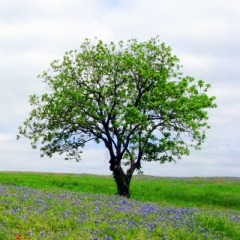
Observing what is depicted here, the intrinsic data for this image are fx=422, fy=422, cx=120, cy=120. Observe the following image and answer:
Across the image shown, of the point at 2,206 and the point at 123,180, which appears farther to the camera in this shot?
the point at 123,180

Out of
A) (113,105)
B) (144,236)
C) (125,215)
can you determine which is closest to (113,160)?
(113,105)

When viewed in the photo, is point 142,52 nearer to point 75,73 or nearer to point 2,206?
point 75,73

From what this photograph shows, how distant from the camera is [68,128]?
105 feet

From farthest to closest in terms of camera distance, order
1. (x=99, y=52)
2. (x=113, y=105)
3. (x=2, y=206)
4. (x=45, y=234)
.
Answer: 1. (x=99, y=52)
2. (x=113, y=105)
3. (x=2, y=206)
4. (x=45, y=234)

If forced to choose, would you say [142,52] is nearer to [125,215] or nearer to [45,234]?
[125,215]

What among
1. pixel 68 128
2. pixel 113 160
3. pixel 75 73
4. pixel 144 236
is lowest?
pixel 144 236

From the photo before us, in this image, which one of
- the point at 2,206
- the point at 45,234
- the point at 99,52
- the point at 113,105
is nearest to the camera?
the point at 45,234

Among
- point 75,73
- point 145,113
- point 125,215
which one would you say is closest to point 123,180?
point 145,113

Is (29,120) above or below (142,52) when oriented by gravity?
below

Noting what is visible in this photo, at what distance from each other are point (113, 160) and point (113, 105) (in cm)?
408

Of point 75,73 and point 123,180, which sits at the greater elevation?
point 75,73

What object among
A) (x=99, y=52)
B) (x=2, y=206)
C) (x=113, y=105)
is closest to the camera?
(x=2, y=206)

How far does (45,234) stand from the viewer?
11164 millimetres

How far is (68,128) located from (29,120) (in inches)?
139
